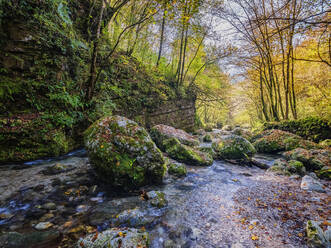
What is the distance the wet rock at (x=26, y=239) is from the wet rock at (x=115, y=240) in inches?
15.0

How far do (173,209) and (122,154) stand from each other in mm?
1404

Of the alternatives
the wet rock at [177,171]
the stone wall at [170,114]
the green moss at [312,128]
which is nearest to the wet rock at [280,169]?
the wet rock at [177,171]

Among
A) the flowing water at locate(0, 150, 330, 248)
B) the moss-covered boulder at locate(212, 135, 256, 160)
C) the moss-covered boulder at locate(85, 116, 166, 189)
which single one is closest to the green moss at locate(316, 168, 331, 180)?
the flowing water at locate(0, 150, 330, 248)

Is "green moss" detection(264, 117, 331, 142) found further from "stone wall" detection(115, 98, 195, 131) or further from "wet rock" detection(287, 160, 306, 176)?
"stone wall" detection(115, 98, 195, 131)

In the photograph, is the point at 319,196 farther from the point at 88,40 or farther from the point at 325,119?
the point at 88,40

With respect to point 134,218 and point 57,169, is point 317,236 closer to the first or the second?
point 134,218

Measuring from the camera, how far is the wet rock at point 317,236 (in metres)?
1.57

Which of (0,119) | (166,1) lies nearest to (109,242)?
(0,119)

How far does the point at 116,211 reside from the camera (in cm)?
220

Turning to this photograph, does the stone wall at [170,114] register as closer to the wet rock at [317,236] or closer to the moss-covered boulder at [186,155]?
the moss-covered boulder at [186,155]

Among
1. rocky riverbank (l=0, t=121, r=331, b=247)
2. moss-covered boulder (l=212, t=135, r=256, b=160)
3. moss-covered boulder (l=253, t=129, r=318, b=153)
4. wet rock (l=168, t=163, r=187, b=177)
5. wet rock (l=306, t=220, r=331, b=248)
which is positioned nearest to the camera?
wet rock (l=306, t=220, r=331, b=248)

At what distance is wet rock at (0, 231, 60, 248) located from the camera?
1443mm

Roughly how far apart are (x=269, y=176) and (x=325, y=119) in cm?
526

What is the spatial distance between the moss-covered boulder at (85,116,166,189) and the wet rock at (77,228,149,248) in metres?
1.19
